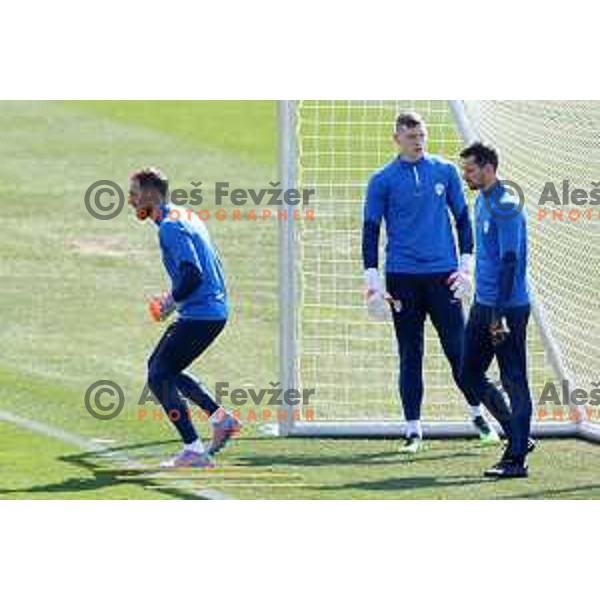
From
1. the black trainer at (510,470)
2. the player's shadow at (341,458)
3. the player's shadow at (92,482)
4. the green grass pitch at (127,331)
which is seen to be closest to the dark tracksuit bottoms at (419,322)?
the player's shadow at (341,458)

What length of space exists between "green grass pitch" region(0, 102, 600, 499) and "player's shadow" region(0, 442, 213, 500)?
0.01 meters

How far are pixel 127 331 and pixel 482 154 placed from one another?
20.7 ft

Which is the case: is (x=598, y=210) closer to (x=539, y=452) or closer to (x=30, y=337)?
(x=539, y=452)

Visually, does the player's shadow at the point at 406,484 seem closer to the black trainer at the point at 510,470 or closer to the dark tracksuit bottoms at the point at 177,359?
the black trainer at the point at 510,470

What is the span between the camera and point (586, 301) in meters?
18.0

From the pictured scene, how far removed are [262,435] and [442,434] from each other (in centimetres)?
122

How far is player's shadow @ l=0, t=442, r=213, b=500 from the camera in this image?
15195mm

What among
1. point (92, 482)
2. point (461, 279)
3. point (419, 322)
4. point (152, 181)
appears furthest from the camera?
point (419, 322)

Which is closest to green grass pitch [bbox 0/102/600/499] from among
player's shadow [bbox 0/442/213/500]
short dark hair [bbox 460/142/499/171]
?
player's shadow [bbox 0/442/213/500]

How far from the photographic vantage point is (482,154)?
15586 mm

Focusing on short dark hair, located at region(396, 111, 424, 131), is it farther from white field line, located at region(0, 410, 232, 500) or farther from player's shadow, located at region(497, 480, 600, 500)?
white field line, located at region(0, 410, 232, 500)

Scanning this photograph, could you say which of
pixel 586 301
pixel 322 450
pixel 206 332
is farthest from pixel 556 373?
pixel 206 332

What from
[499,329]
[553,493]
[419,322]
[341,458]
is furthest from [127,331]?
[553,493]

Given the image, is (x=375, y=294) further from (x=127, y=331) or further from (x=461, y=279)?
(x=127, y=331)
